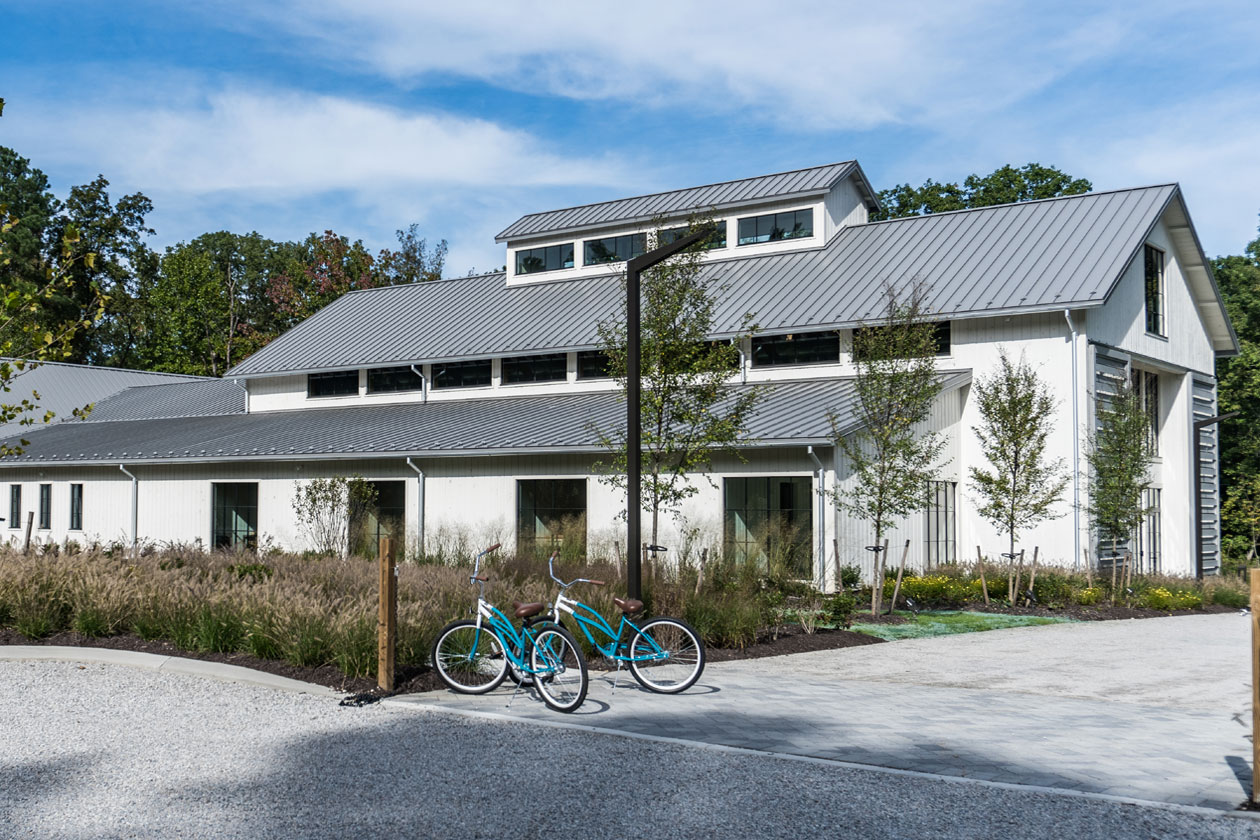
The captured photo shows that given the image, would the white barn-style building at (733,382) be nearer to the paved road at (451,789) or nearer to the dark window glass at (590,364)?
the dark window glass at (590,364)

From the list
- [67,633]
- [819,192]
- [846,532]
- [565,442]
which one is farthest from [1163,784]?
[819,192]

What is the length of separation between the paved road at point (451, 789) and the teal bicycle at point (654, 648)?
5.35 feet

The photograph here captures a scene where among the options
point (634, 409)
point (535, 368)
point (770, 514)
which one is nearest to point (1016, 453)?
point (770, 514)

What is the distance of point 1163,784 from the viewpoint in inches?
274

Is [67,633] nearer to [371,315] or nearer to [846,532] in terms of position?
[846,532]

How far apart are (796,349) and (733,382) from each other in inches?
67.8

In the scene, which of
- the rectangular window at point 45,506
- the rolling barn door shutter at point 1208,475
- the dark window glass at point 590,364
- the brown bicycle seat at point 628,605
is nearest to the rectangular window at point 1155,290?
the rolling barn door shutter at point 1208,475

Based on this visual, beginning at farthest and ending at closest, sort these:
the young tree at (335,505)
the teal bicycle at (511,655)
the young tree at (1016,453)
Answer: the young tree at (335,505) < the young tree at (1016,453) < the teal bicycle at (511,655)

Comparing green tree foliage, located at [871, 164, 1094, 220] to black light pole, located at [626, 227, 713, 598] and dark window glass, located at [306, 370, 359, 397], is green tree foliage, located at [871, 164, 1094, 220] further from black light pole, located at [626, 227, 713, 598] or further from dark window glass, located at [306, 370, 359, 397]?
black light pole, located at [626, 227, 713, 598]

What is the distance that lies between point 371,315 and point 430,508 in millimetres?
12955

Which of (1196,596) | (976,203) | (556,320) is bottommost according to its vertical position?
(1196,596)

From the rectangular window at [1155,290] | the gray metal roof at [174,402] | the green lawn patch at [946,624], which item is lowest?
the green lawn patch at [946,624]

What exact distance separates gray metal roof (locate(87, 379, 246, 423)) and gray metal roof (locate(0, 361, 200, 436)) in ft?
2.45

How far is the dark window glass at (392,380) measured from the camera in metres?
33.1
